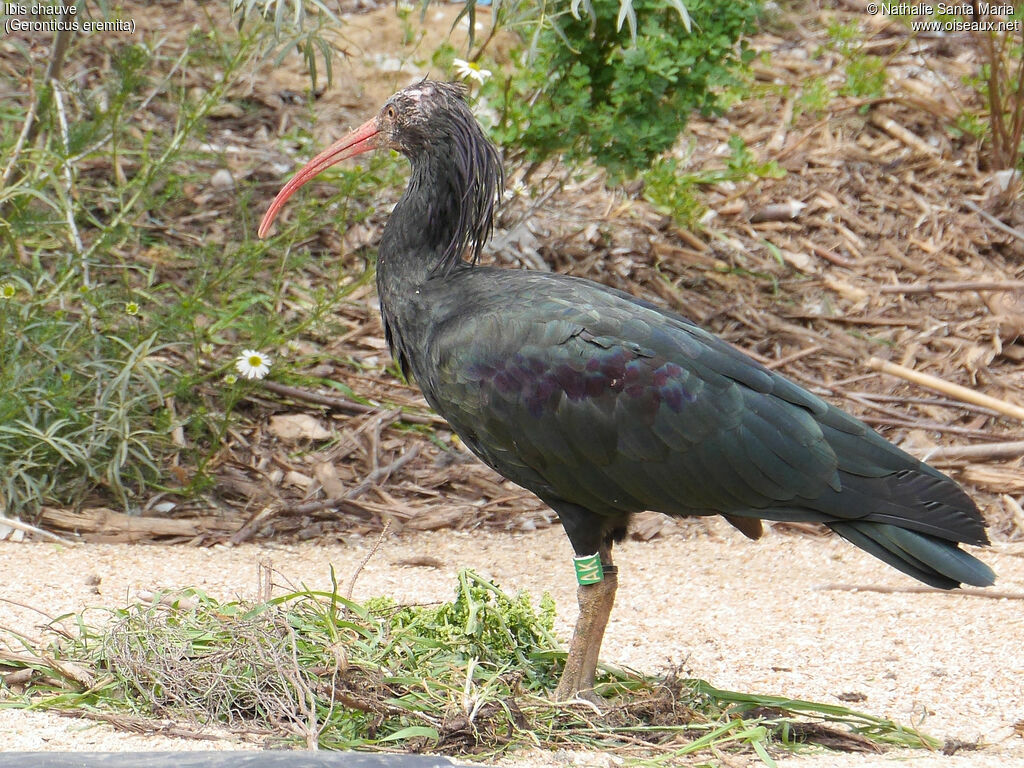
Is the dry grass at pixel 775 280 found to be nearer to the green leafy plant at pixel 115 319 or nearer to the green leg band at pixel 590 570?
the green leafy plant at pixel 115 319

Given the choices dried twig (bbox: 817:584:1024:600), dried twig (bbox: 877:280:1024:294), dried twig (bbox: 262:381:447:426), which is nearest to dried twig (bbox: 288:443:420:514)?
dried twig (bbox: 262:381:447:426)

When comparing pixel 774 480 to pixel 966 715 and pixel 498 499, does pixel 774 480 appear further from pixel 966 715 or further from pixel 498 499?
pixel 498 499

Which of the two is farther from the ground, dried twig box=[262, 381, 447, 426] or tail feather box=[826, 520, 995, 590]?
tail feather box=[826, 520, 995, 590]

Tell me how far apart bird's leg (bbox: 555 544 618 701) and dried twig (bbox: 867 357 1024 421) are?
10.2 ft

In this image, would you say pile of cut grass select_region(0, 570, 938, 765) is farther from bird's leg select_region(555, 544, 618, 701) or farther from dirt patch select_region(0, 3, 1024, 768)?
dirt patch select_region(0, 3, 1024, 768)

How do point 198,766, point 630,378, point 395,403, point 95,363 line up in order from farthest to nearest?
point 395,403 < point 95,363 < point 630,378 < point 198,766

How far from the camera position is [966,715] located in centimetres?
430

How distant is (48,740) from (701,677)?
229cm

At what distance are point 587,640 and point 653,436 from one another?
733 mm

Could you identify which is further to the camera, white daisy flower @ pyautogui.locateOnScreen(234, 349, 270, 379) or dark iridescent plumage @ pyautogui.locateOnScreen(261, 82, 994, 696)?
white daisy flower @ pyautogui.locateOnScreen(234, 349, 270, 379)

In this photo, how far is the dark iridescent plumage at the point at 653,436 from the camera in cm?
415

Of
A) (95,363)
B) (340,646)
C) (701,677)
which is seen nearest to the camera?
(340,646)

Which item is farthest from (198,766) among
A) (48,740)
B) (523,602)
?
(523,602)

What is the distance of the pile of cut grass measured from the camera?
3.69m
